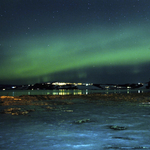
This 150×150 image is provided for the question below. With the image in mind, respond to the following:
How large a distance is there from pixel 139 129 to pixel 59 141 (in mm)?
4515

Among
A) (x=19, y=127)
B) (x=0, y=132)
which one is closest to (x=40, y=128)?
(x=19, y=127)

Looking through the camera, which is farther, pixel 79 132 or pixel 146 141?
pixel 79 132

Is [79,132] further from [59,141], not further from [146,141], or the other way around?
[146,141]

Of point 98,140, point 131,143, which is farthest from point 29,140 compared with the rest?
point 131,143

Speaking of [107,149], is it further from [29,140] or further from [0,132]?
[0,132]

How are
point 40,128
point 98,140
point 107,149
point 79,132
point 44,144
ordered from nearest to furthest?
point 107,149 < point 44,144 < point 98,140 < point 79,132 < point 40,128

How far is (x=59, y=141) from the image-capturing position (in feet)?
28.6

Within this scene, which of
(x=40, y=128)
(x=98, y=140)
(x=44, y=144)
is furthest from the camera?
(x=40, y=128)

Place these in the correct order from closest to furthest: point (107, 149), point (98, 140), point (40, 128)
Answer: point (107, 149), point (98, 140), point (40, 128)

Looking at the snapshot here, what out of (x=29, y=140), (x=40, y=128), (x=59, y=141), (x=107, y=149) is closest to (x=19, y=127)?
(x=40, y=128)

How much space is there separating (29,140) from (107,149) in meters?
3.31

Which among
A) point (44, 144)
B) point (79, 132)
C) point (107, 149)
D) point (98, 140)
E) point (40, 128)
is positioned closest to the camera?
point (107, 149)

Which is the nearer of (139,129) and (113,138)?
(113,138)

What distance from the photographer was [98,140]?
884 centimetres
